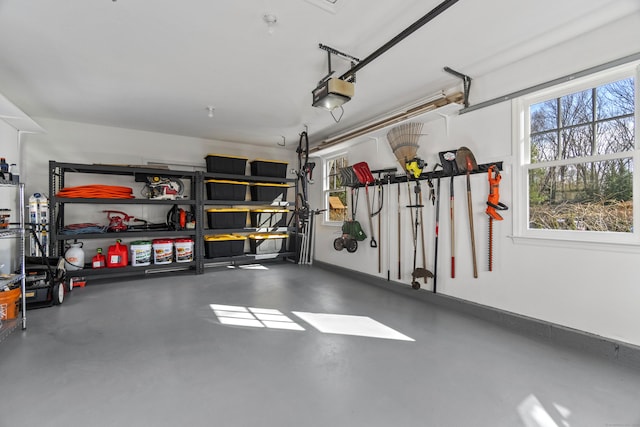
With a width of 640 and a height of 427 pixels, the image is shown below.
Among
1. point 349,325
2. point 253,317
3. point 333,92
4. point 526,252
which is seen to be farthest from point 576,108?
point 253,317

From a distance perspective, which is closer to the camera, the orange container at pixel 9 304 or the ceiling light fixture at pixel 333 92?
the orange container at pixel 9 304

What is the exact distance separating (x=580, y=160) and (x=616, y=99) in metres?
0.51

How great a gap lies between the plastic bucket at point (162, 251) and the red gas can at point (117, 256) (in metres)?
0.42

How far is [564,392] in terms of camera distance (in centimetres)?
180

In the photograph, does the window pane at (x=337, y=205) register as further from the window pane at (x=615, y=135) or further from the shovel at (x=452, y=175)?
the window pane at (x=615, y=135)

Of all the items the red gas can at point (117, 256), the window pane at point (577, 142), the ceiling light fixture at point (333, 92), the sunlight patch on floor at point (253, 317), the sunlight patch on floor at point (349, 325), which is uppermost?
the ceiling light fixture at point (333, 92)

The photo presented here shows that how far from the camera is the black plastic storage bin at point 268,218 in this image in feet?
19.3

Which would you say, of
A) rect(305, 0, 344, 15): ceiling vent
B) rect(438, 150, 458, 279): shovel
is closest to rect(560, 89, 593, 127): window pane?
rect(438, 150, 458, 279): shovel

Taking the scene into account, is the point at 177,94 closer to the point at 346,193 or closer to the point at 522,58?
the point at 346,193

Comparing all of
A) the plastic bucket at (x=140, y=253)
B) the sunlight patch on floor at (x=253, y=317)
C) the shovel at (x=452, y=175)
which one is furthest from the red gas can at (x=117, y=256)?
the shovel at (x=452, y=175)

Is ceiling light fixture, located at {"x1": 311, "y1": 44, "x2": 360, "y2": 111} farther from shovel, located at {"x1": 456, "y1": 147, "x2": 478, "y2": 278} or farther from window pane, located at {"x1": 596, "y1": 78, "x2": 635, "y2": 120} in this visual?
window pane, located at {"x1": 596, "y1": 78, "x2": 635, "y2": 120}

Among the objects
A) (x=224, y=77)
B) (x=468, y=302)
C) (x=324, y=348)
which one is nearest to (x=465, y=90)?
(x=468, y=302)

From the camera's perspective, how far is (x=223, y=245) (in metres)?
5.41

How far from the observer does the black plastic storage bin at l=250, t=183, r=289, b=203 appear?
575cm
